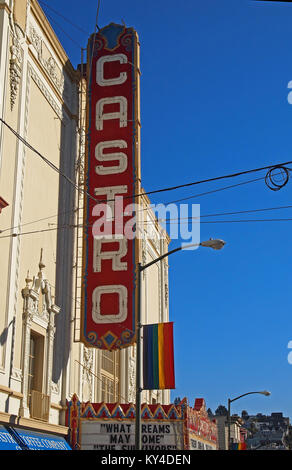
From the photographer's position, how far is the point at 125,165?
23.1 metres

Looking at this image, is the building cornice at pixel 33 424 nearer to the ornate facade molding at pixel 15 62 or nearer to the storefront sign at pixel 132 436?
the storefront sign at pixel 132 436

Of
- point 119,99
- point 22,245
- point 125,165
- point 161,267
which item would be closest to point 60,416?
point 22,245

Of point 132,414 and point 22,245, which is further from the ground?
point 22,245

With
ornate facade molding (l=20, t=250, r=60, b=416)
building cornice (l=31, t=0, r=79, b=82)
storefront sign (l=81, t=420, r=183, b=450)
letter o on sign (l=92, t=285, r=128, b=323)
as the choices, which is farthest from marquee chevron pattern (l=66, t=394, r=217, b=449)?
building cornice (l=31, t=0, r=79, b=82)

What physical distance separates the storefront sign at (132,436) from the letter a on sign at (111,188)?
2702 mm

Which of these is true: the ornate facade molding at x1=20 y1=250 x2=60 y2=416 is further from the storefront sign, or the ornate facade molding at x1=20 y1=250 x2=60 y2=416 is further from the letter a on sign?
the storefront sign

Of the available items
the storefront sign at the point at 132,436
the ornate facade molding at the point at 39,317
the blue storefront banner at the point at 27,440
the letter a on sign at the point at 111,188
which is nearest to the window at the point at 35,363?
the ornate facade molding at the point at 39,317

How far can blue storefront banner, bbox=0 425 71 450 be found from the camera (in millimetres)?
15868

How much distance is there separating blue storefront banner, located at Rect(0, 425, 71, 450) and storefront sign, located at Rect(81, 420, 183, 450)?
1046mm
